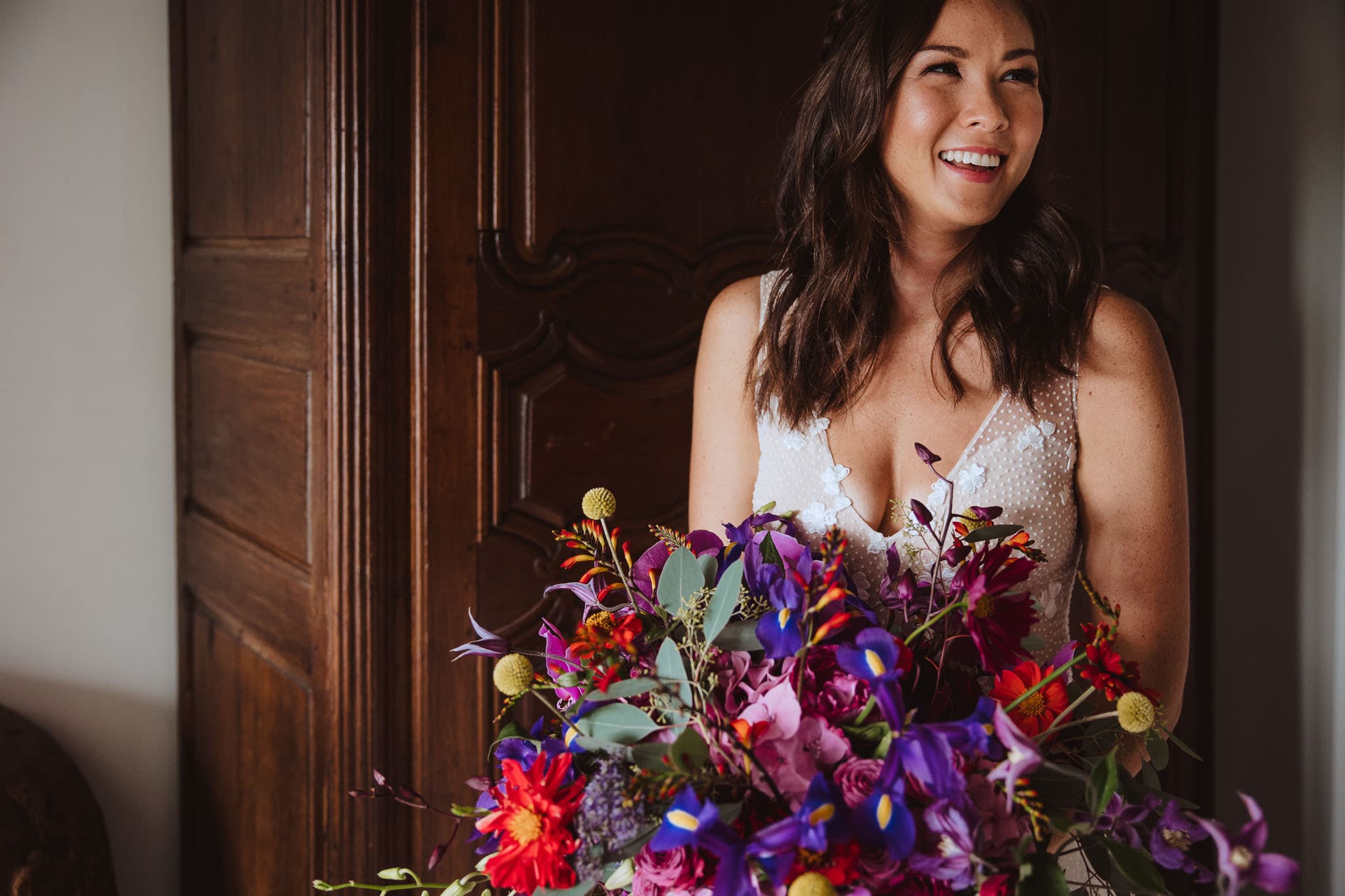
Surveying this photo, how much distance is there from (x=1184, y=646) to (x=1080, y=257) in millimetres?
486

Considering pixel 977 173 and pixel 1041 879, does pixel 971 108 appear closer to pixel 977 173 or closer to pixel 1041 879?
pixel 977 173

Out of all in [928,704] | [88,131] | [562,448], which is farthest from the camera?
[88,131]

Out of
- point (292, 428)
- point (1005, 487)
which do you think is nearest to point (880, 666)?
point (1005, 487)

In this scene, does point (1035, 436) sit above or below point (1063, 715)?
above

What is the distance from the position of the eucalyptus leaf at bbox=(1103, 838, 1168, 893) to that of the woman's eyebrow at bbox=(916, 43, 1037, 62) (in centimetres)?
96

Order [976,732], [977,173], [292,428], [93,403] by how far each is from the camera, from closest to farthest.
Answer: [976,732], [977,173], [292,428], [93,403]

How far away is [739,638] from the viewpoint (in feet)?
2.74

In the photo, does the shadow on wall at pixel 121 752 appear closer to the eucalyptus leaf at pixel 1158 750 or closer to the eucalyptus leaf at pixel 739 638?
the eucalyptus leaf at pixel 739 638

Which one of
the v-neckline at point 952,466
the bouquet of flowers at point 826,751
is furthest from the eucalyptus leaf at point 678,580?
the v-neckline at point 952,466

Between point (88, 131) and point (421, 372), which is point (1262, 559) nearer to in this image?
point (421, 372)

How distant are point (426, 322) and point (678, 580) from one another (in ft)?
3.68

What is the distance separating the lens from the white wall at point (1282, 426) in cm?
239

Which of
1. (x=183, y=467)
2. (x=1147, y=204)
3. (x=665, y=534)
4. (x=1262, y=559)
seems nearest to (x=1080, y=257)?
(x=665, y=534)

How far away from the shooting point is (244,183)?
85.5 inches
